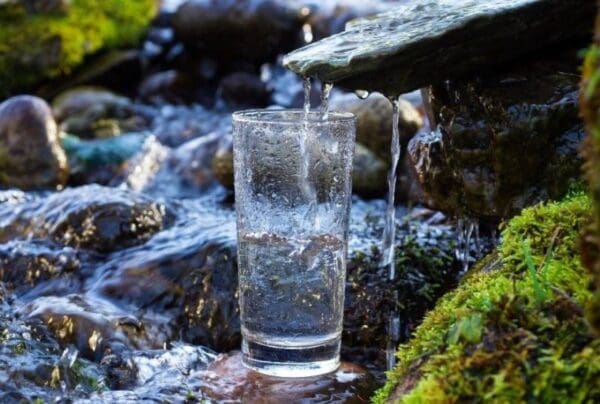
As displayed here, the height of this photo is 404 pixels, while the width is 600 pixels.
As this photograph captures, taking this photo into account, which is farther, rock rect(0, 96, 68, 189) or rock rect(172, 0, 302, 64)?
rock rect(172, 0, 302, 64)

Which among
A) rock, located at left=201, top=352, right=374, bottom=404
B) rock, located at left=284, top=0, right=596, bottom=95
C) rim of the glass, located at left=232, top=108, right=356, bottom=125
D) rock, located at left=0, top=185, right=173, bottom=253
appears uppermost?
rock, located at left=284, top=0, right=596, bottom=95

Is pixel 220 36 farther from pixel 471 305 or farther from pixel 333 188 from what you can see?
pixel 471 305

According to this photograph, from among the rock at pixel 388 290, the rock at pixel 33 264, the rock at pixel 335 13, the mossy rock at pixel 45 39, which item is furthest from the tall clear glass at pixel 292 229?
the mossy rock at pixel 45 39

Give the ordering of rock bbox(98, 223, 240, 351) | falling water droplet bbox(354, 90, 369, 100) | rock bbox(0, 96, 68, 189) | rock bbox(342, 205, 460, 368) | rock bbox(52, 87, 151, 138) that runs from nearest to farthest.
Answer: falling water droplet bbox(354, 90, 369, 100) → rock bbox(342, 205, 460, 368) → rock bbox(98, 223, 240, 351) → rock bbox(0, 96, 68, 189) → rock bbox(52, 87, 151, 138)

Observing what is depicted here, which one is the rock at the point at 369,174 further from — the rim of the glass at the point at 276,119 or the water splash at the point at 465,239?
the rim of the glass at the point at 276,119

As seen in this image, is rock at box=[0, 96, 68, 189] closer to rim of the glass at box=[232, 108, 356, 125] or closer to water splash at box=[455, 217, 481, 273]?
water splash at box=[455, 217, 481, 273]

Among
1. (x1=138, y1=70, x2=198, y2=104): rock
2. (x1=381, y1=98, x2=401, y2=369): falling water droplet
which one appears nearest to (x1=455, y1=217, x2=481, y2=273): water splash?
(x1=381, y1=98, x2=401, y2=369): falling water droplet

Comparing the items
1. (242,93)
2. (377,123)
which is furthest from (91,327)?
(242,93)
